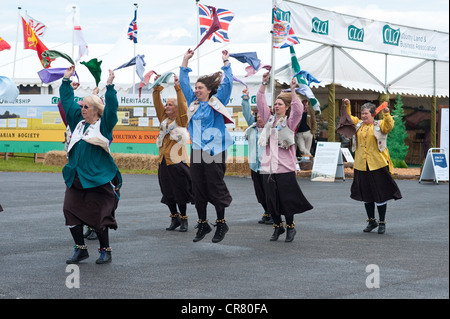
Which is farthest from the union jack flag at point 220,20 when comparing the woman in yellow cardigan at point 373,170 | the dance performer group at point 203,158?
the woman in yellow cardigan at point 373,170

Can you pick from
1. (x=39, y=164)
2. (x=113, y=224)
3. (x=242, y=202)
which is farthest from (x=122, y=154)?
(x=113, y=224)

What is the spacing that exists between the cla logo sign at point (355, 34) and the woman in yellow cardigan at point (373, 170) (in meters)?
12.6

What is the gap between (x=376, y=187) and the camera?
9.73 m

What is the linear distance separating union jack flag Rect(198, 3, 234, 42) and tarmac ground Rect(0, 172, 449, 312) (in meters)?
10.2

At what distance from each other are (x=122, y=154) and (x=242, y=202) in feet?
34.9

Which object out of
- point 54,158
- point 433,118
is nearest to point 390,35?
point 433,118

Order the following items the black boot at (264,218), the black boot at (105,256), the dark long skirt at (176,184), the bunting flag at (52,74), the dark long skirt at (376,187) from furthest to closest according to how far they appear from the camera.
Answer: the black boot at (264,218), the dark long skirt at (376,187), the dark long skirt at (176,184), the bunting flag at (52,74), the black boot at (105,256)

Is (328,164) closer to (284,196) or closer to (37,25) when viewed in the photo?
(284,196)

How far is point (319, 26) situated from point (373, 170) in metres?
11.9

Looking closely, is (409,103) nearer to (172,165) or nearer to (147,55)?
(147,55)

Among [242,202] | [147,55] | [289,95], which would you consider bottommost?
[242,202]

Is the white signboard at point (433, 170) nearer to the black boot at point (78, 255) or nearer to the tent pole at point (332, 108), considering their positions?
the tent pole at point (332, 108)

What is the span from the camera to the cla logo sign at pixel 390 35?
23.2 m
